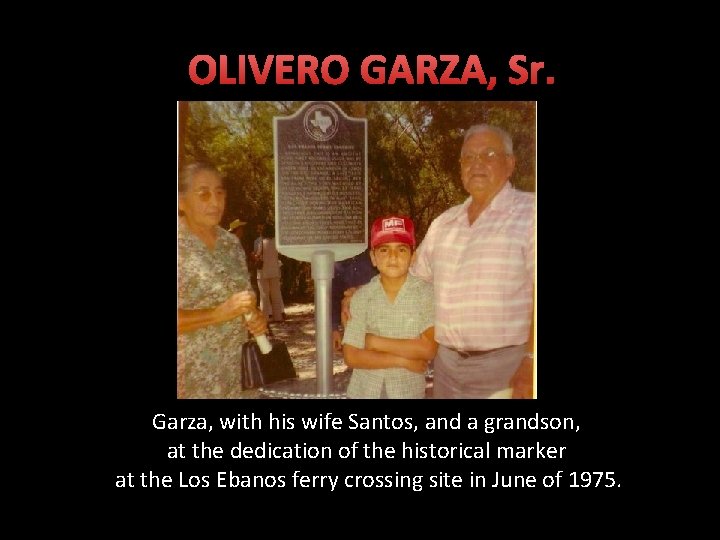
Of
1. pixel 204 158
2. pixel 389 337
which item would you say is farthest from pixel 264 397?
pixel 204 158

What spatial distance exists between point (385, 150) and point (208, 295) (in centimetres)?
182

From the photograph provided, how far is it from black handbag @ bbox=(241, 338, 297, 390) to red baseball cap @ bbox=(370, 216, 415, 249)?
114 centimetres

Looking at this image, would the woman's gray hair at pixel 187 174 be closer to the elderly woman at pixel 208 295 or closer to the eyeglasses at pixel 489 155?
the elderly woman at pixel 208 295

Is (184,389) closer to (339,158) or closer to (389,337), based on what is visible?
(389,337)

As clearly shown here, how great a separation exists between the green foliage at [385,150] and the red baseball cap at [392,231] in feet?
0.21

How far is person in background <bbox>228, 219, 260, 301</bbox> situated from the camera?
597 cm

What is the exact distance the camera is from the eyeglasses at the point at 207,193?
5910 mm

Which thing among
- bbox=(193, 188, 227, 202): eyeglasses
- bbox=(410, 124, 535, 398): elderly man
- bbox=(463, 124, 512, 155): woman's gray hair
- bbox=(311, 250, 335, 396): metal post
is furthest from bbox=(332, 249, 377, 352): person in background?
bbox=(463, 124, 512, 155): woman's gray hair

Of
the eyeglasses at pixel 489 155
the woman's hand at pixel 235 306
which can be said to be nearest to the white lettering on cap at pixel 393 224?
the eyeglasses at pixel 489 155

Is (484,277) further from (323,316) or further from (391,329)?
(323,316)

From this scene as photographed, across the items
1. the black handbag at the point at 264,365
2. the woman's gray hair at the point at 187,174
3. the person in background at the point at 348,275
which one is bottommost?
the black handbag at the point at 264,365

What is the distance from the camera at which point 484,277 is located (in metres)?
5.88

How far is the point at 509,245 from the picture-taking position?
5.89m

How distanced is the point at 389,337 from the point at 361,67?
83.6 inches
